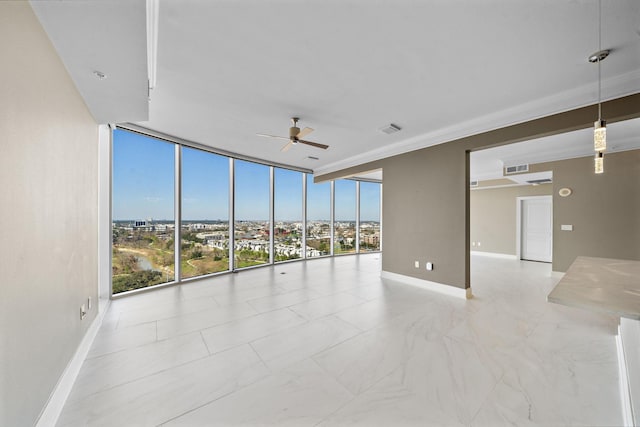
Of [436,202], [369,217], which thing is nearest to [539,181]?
[436,202]

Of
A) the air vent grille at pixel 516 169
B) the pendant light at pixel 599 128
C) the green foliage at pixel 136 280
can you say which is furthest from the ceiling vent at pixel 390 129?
the green foliage at pixel 136 280

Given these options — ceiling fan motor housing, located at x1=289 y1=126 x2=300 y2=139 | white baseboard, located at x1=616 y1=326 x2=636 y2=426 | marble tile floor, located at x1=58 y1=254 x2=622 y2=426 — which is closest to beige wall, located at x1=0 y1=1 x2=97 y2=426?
marble tile floor, located at x1=58 y1=254 x2=622 y2=426

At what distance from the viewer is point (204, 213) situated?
192 inches

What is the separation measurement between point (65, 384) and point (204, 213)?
11.3 feet

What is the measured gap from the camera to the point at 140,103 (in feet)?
7.86

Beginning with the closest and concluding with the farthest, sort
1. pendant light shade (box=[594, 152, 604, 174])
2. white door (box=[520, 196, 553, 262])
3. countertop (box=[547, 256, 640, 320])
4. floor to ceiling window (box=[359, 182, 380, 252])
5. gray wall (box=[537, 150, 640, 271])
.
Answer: countertop (box=[547, 256, 640, 320]), pendant light shade (box=[594, 152, 604, 174]), gray wall (box=[537, 150, 640, 271]), white door (box=[520, 196, 553, 262]), floor to ceiling window (box=[359, 182, 380, 252])

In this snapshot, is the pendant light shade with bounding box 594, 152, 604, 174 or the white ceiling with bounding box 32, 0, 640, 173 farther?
the pendant light shade with bounding box 594, 152, 604, 174

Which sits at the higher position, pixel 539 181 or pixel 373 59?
pixel 373 59

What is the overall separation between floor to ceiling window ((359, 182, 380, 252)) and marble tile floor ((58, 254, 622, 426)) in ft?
16.3

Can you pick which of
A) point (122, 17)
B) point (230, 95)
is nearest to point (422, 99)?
point (230, 95)

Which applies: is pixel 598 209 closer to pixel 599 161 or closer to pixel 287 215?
pixel 599 161

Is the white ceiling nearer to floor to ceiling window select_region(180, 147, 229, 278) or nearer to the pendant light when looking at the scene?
the pendant light

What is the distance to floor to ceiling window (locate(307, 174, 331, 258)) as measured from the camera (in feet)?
23.9

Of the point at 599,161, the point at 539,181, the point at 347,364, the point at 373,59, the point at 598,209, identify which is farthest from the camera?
the point at 539,181
